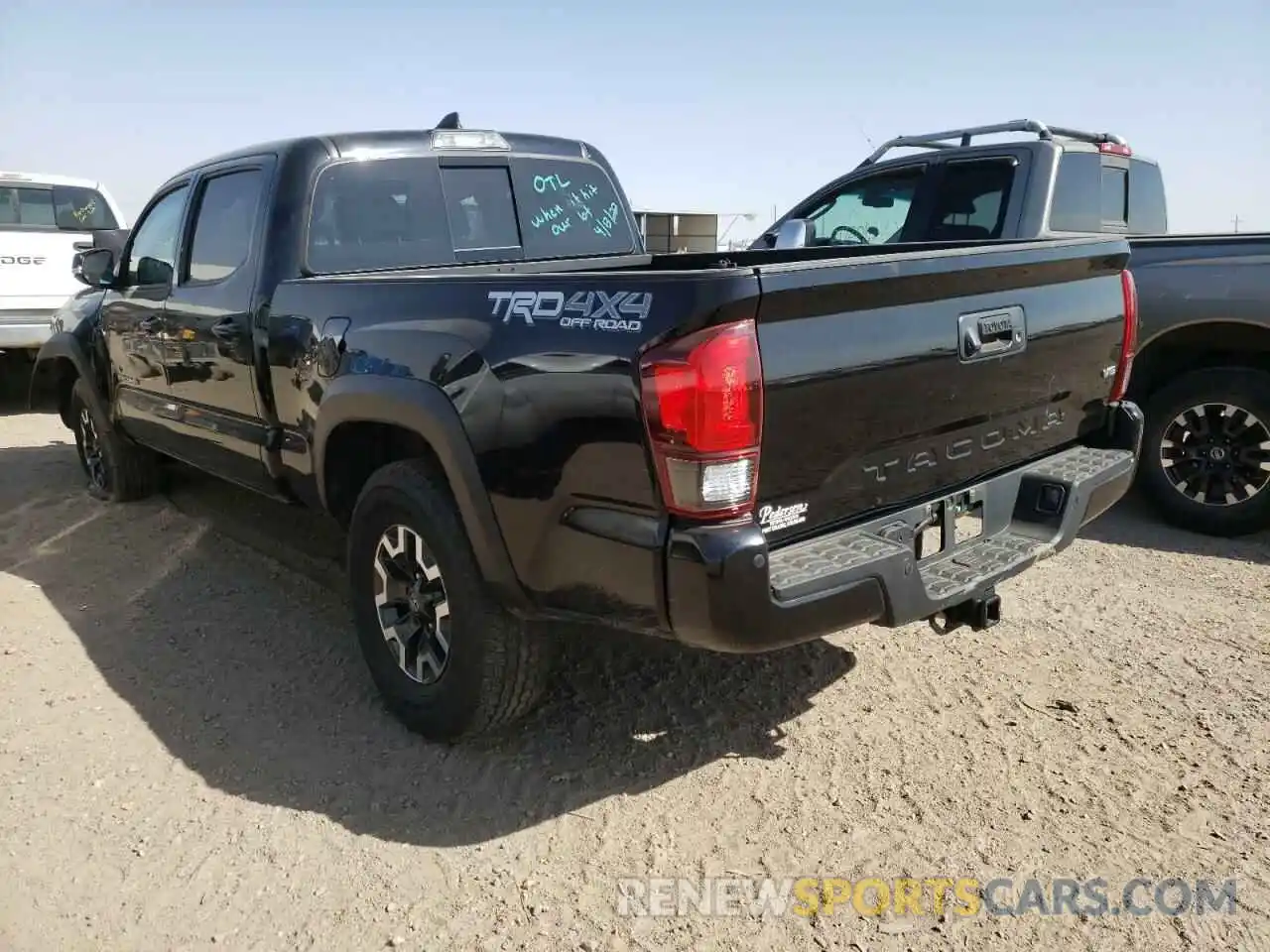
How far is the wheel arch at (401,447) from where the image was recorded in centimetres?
273

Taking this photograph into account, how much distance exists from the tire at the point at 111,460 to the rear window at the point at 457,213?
281 cm

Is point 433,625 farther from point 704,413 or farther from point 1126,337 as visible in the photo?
point 1126,337

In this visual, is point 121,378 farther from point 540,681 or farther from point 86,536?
point 540,681

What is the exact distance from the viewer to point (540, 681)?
3033mm

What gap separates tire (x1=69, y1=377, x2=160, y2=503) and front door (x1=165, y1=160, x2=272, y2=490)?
1344 millimetres

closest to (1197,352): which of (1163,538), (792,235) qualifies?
(1163,538)

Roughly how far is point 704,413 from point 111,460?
500cm

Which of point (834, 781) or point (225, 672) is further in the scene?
point (225, 672)

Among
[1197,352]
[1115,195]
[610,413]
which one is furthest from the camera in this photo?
[1115,195]

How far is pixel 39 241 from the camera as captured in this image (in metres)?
8.95

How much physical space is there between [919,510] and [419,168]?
257 centimetres

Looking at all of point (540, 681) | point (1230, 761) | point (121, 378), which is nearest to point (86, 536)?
point (121, 378)

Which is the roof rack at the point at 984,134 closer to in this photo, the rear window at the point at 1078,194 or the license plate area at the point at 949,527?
the rear window at the point at 1078,194

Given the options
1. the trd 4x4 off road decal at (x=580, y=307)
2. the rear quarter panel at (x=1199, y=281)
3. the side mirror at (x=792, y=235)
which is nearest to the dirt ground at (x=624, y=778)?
the trd 4x4 off road decal at (x=580, y=307)
